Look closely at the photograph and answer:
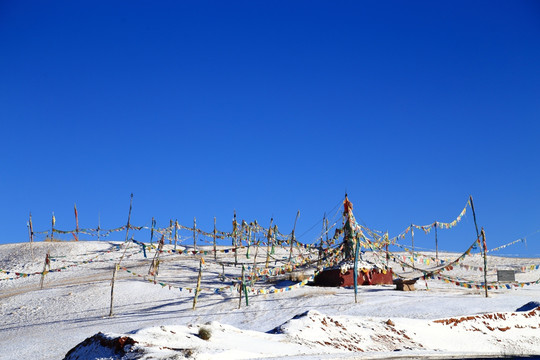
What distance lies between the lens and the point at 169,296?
113 feet

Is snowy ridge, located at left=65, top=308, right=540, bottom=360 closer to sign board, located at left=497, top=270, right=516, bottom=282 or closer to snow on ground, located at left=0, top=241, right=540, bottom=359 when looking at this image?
snow on ground, located at left=0, top=241, right=540, bottom=359

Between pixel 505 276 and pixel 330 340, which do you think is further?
pixel 505 276

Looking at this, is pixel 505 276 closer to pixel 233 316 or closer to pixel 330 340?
pixel 233 316

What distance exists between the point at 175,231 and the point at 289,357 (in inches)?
1631

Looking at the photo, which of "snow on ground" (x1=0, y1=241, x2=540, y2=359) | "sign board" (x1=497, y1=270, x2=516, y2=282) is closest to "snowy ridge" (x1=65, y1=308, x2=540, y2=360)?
"snow on ground" (x1=0, y1=241, x2=540, y2=359)

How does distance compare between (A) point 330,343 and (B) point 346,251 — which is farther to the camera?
(B) point 346,251

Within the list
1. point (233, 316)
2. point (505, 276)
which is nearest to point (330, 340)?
point (233, 316)

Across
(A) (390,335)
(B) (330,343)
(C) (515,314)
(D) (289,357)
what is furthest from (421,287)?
(D) (289,357)

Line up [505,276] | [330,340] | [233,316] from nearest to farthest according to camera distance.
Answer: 1. [330,340]
2. [233,316]
3. [505,276]

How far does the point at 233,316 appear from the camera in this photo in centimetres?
2877

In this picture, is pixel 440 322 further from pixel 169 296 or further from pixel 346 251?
pixel 169 296

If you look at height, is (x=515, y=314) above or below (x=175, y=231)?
below

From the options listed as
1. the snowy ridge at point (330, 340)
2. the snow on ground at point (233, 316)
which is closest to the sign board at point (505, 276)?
the snow on ground at point (233, 316)

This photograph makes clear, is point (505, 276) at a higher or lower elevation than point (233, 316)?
higher
